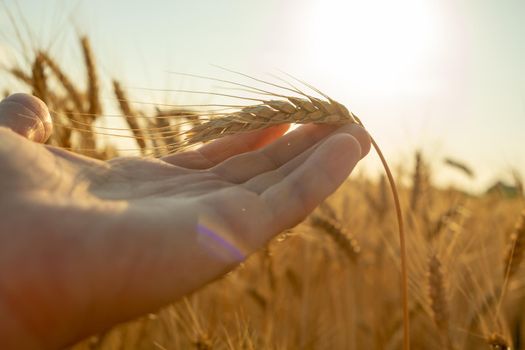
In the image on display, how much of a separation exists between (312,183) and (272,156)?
440 mm

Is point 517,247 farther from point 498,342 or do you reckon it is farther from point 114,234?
point 114,234

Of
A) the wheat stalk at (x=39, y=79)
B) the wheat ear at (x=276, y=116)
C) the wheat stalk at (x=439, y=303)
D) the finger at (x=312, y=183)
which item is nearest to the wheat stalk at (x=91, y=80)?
the wheat stalk at (x=39, y=79)

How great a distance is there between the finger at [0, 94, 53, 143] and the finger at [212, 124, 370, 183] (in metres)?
0.63

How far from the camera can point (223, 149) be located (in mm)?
2137

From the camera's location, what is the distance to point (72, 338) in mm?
1416

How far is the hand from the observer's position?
1366mm

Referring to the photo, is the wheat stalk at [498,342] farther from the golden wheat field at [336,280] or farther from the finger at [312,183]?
the finger at [312,183]

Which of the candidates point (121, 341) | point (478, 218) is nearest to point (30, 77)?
point (121, 341)

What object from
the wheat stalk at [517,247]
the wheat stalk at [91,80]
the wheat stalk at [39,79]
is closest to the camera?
the wheat stalk at [517,247]

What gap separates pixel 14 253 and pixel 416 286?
1.38 m

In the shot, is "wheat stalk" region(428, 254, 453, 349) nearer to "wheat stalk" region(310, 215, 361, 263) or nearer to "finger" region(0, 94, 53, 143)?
"wheat stalk" region(310, 215, 361, 263)

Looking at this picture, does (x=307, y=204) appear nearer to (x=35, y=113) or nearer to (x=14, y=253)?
(x=14, y=253)

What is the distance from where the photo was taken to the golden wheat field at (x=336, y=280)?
196cm

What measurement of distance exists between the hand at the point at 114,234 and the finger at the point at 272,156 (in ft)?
0.52
